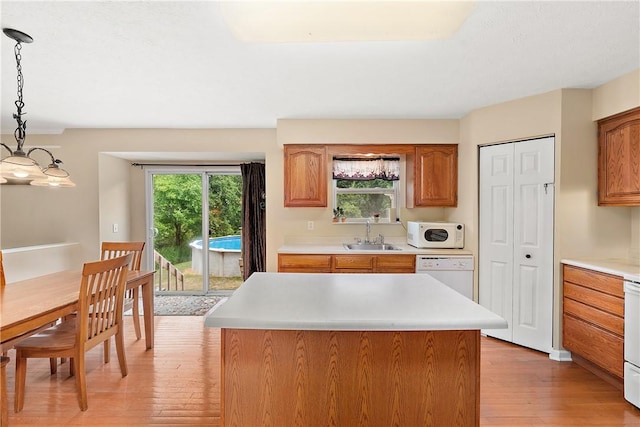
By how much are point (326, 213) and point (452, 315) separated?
288 cm

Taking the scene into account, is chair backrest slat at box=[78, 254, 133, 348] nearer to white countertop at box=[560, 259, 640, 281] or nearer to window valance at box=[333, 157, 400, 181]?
window valance at box=[333, 157, 400, 181]

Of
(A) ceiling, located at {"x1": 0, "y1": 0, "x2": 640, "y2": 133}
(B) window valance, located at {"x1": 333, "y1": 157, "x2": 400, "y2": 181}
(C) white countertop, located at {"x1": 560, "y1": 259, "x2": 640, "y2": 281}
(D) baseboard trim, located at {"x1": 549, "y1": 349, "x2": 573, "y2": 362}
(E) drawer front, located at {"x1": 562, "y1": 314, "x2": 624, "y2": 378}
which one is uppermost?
(A) ceiling, located at {"x1": 0, "y1": 0, "x2": 640, "y2": 133}

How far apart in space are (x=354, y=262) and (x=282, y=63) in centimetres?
206

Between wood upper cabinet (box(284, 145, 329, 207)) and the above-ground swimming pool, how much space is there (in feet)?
5.27

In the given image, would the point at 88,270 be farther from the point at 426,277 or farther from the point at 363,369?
the point at 426,277

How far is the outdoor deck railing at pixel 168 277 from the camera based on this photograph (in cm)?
495

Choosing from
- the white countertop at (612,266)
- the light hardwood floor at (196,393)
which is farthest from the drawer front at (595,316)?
the light hardwood floor at (196,393)

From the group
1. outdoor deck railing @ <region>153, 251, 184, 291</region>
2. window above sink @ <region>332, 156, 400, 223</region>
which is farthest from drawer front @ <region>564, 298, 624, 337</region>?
outdoor deck railing @ <region>153, 251, 184, 291</region>

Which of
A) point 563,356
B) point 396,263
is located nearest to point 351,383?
point 396,263

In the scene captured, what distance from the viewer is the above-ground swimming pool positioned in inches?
194

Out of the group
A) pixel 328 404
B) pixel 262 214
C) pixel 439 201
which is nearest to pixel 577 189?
pixel 439 201

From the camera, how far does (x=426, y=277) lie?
213cm

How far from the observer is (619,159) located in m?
2.62

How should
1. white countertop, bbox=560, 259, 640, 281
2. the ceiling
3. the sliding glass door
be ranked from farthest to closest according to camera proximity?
the sliding glass door → white countertop, bbox=560, 259, 640, 281 → the ceiling
